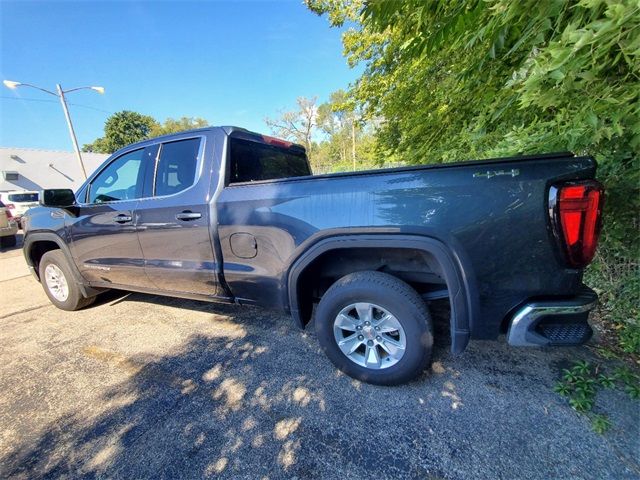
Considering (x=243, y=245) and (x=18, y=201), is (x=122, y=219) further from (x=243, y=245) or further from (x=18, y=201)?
(x=18, y=201)

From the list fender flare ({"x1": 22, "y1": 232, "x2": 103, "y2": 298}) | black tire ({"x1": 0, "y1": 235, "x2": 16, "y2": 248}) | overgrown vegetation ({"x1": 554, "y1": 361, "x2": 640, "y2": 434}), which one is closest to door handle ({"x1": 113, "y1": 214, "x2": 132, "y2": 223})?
fender flare ({"x1": 22, "y1": 232, "x2": 103, "y2": 298})

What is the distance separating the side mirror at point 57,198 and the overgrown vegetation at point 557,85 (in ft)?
12.0

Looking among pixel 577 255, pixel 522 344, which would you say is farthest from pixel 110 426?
pixel 577 255

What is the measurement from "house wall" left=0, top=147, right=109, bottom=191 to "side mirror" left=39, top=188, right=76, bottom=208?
30.4m

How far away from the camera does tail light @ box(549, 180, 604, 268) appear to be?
1.53 meters

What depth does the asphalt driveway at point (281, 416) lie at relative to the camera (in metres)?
1.61

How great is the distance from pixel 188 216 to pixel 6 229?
10.7 metres

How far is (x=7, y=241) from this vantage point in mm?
9461

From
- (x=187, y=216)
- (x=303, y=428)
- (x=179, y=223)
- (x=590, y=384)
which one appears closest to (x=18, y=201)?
(x=179, y=223)

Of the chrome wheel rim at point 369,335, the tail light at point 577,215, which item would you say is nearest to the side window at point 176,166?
the chrome wheel rim at point 369,335

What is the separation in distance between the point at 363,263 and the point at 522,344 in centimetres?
114

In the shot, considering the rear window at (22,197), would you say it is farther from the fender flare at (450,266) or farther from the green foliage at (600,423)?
the green foliage at (600,423)

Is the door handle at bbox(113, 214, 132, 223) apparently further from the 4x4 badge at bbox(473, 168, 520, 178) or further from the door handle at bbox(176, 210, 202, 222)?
the 4x4 badge at bbox(473, 168, 520, 178)

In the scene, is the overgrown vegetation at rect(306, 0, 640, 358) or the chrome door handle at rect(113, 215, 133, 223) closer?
the overgrown vegetation at rect(306, 0, 640, 358)
